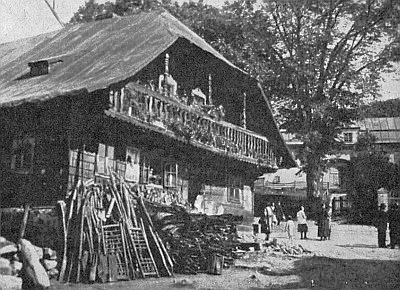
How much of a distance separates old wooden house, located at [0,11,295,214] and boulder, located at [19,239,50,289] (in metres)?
0.51

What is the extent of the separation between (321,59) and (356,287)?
2.34 metres

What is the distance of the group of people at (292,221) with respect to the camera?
565 cm

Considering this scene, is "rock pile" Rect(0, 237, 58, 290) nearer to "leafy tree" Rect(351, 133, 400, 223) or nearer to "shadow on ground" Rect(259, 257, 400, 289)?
"shadow on ground" Rect(259, 257, 400, 289)

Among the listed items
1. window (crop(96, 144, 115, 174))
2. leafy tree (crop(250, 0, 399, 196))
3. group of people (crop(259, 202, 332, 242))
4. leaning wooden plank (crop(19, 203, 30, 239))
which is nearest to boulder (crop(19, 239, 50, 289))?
leaning wooden plank (crop(19, 203, 30, 239))

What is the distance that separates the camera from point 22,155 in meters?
5.11

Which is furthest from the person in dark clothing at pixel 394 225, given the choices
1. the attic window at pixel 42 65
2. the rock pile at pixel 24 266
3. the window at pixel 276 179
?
the attic window at pixel 42 65

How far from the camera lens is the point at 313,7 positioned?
17.8 ft

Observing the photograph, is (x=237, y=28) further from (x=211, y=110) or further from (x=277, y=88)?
(x=211, y=110)

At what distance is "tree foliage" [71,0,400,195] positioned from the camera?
17.5ft

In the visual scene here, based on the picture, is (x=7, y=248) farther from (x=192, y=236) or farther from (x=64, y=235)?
(x=192, y=236)

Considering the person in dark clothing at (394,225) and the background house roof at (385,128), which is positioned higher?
the background house roof at (385,128)

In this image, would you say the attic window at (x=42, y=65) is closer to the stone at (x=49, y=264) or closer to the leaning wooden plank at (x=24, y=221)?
the leaning wooden plank at (x=24, y=221)

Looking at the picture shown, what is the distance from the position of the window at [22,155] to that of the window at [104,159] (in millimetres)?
609

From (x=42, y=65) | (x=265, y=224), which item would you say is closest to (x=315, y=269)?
(x=265, y=224)
